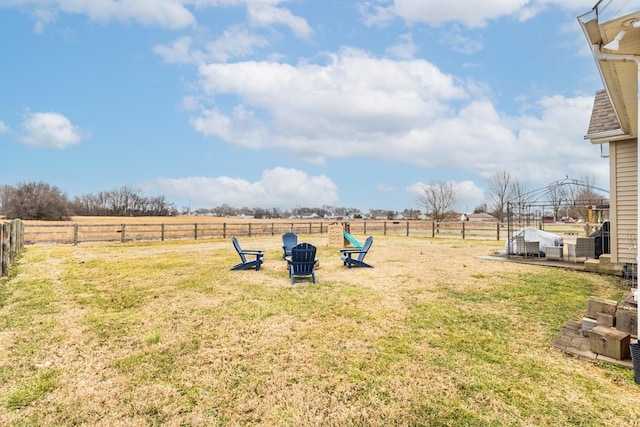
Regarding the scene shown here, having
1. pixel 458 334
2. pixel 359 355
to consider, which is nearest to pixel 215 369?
pixel 359 355

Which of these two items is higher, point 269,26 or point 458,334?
point 269,26

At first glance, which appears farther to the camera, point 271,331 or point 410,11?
point 410,11

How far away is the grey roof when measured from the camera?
23.9 feet

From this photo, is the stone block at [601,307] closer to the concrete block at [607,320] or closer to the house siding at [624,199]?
the concrete block at [607,320]

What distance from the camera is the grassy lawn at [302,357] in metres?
2.50

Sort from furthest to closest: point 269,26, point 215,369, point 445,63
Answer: point 445,63 < point 269,26 < point 215,369

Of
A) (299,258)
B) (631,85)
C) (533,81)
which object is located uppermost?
(533,81)

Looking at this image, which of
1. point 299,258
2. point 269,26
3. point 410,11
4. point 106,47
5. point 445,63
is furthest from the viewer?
point 106,47

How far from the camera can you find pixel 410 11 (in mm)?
8977

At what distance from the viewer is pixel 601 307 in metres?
3.86

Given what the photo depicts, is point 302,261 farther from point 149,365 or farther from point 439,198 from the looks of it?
point 439,198

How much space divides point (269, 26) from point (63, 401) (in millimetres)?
A: 12264

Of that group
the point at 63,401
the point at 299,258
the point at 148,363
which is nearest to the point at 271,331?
the point at 148,363

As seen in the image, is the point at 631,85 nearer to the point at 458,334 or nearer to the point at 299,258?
the point at 458,334
